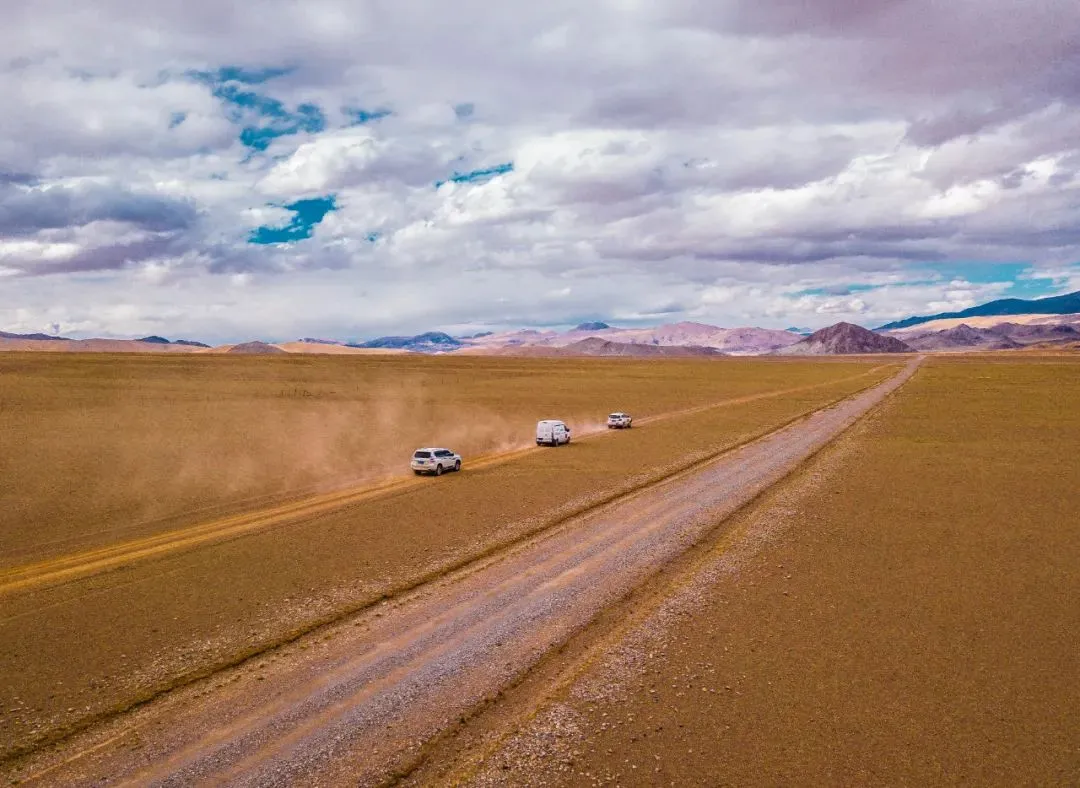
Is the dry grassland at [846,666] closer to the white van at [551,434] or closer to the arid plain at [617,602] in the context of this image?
the arid plain at [617,602]

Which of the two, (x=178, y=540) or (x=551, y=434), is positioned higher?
(x=551, y=434)

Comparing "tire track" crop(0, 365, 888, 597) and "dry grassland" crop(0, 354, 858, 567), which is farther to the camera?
"dry grassland" crop(0, 354, 858, 567)

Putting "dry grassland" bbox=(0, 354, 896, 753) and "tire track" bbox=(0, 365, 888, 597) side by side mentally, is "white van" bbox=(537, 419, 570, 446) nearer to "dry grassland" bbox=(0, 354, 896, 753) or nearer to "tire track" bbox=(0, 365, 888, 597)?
"dry grassland" bbox=(0, 354, 896, 753)

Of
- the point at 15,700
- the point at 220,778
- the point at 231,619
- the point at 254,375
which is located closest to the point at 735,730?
the point at 220,778

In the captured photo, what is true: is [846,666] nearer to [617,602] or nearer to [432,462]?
[617,602]

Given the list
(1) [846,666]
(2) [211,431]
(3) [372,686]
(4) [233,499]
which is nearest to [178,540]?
(4) [233,499]

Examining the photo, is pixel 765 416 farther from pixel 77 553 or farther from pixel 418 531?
pixel 77 553

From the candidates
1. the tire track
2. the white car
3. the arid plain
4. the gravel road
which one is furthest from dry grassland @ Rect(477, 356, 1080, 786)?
the white car
